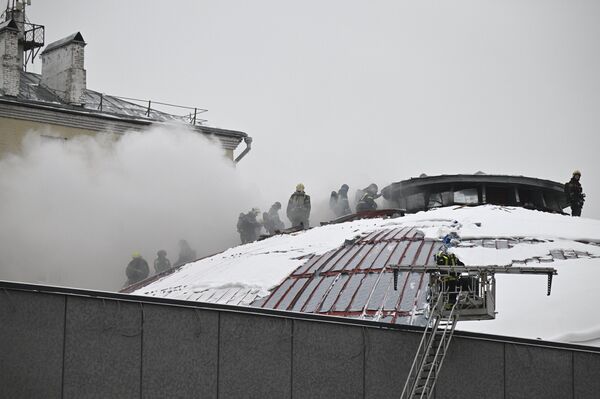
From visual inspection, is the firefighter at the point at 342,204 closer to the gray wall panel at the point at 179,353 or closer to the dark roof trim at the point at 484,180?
the dark roof trim at the point at 484,180

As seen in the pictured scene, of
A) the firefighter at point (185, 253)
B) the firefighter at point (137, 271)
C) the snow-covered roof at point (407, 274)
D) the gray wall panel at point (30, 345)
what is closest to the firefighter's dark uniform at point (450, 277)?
the snow-covered roof at point (407, 274)

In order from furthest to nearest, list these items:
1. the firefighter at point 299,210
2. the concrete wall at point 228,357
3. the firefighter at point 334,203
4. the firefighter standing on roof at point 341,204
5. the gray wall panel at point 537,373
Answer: the firefighter at point 334,203 < the firefighter standing on roof at point 341,204 < the firefighter at point 299,210 < the gray wall panel at point 537,373 < the concrete wall at point 228,357

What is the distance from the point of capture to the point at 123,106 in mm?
60094

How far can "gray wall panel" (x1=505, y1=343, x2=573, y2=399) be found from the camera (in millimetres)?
23469

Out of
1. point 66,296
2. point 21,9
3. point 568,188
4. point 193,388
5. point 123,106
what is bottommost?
point 193,388

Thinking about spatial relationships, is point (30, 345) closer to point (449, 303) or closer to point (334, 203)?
point (449, 303)

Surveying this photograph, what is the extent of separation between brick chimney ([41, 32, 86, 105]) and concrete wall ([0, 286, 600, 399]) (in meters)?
34.1

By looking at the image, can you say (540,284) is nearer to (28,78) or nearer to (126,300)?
(126,300)

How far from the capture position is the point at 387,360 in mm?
23453

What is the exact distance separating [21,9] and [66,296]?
131ft

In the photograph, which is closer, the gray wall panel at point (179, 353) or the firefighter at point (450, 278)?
the gray wall panel at point (179, 353)

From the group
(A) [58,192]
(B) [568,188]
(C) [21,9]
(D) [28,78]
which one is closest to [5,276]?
(A) [58,192]

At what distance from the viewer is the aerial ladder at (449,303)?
2303 centimetres

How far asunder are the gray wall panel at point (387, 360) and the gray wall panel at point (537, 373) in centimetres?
Answer: 154
